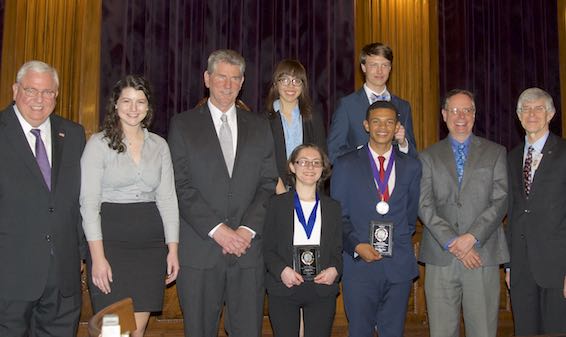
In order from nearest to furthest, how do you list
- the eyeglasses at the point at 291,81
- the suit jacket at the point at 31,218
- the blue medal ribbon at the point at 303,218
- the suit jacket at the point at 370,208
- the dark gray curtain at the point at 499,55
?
the suit jacket at the point at 31,218, the blue medal ribbon at the point at 303,218, the suit jacket at the point at 370,208, the eyeglasses at the point at 291,81, the dark gray curtain at the point at 499,55

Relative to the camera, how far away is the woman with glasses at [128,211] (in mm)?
2990

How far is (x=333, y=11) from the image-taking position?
618 cm

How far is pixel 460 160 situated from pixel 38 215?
2327 mm

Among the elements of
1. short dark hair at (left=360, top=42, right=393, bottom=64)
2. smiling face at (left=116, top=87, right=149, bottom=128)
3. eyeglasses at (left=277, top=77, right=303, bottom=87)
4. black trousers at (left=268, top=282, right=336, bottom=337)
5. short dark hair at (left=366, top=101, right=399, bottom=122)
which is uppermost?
short dark hair at (left=360, top=42, right=393, bottom=64)

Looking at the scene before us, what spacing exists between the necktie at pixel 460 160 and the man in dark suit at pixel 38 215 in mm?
2111

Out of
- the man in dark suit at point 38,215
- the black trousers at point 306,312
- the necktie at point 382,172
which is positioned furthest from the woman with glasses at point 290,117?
the man in dark suit at point 38,215

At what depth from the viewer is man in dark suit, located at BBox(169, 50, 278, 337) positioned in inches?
124

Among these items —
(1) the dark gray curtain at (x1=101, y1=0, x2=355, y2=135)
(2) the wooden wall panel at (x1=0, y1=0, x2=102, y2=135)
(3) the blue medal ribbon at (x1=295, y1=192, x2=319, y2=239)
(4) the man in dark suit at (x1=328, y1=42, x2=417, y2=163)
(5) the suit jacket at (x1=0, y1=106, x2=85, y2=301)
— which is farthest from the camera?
(1) the dark gray curtain at (x1=101, y1=0, x2=355, y2=135)

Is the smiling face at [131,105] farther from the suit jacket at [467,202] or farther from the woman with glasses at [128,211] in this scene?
the suit jacket at [467,202]

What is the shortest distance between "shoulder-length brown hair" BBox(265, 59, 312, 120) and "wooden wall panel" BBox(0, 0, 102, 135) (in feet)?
7.90

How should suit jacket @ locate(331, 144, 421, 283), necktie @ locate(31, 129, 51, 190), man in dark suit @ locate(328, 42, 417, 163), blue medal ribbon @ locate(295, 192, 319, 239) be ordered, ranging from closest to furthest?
necktie @ locate(31, 129, 51, 190)
blue medal ribbon @ locate(295, 192, 319, 239)
suit jacket @ locate(331, 144, 421, 283)
man in dark suit @ locate(328, 42, 417, 163)

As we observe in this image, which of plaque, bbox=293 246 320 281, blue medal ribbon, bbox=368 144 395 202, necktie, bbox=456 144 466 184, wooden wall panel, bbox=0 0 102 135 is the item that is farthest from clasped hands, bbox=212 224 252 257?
wooden wall panel, bbox=0 0 102 135

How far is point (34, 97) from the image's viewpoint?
2992 millimetres

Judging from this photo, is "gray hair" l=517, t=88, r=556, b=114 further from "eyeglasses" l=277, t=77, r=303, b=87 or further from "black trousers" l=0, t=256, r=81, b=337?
"black trousers" l=0, t=256, r=81, b=337
